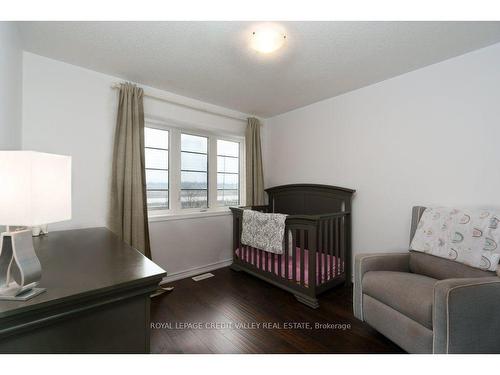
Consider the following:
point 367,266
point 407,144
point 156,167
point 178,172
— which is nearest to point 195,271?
point 178,172

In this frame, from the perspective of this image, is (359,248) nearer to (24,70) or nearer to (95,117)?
(95,117)

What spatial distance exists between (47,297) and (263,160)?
10.4 feet

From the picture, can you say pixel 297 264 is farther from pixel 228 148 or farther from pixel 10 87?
pixel 10 87

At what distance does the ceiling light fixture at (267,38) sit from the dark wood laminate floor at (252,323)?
212cm

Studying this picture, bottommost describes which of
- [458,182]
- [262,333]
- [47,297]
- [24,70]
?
[262,333]

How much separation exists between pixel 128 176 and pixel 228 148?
1513 millimetres

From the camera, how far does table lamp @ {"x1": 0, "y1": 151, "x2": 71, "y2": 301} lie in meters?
0.72

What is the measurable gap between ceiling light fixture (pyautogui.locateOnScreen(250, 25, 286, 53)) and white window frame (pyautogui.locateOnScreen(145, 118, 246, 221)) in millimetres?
1450

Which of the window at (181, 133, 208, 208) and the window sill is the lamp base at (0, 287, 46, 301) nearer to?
the window sill

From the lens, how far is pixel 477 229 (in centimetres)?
157

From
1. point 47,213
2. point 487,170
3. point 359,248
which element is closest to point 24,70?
point 47,213

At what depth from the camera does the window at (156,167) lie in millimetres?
2617

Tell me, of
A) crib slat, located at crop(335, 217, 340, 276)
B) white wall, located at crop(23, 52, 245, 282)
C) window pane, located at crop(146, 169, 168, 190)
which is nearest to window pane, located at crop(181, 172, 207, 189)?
window pane, located at crop(146, 169, 168, 190)
